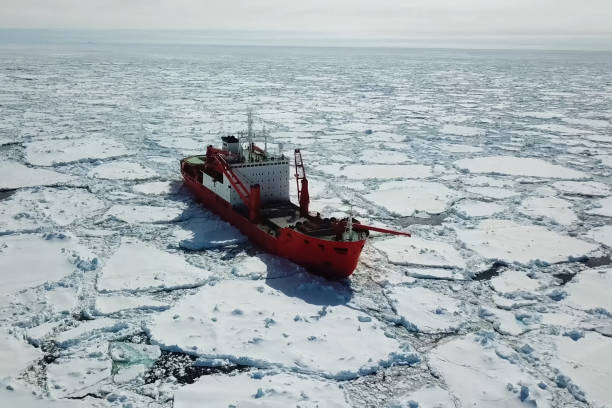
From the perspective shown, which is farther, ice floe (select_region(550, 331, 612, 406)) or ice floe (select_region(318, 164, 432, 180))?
ice floe (select_region(318, 164, 432, 180))

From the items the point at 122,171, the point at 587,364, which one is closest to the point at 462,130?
the point at 122,171

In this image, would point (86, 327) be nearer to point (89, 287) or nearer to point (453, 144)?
point (89, 287)

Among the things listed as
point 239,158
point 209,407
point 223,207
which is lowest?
point 209,407

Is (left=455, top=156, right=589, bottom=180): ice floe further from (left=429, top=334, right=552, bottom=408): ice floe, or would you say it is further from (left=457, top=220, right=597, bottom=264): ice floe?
(left=429, top=334, right=552, bottom=408): ice floe

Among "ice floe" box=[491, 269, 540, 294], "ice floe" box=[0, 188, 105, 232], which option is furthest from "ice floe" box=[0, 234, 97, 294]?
"ice floe" box=[491, 269, 540, 294]

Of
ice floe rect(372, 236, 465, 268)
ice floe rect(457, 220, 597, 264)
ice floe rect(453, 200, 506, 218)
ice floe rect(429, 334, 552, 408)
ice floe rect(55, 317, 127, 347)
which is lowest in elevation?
ice floe rect(429, 334, 552, 408)

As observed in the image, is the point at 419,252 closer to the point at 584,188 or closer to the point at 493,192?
the point at 493,192

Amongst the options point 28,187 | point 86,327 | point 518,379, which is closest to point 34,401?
point 86,327
